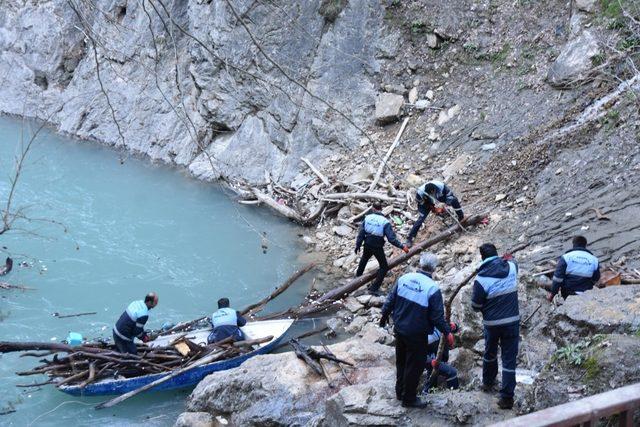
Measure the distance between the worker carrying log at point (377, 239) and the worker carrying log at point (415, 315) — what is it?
4.93 metres

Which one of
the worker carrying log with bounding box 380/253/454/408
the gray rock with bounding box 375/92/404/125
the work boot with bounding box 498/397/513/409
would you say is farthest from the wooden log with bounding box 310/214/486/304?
the work boot with bounding box 498/397/513/409

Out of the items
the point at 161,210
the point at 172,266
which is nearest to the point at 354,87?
the point at 161,210

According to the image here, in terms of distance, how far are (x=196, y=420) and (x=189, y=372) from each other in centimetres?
Result: 155

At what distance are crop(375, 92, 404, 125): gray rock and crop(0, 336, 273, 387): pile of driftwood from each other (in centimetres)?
924

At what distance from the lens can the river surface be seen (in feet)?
31.8

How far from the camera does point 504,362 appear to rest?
6188 millimetres

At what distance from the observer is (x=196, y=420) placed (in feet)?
26.1

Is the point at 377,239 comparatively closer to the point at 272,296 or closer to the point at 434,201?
the point at 434,201

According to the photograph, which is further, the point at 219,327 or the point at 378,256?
the point at 378,256

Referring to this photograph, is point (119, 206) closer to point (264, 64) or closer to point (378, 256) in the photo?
point (264, 64)

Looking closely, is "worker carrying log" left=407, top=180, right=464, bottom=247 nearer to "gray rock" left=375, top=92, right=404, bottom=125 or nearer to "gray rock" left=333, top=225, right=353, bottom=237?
"gray rock" left=333, top=225, right=353, bottom=237

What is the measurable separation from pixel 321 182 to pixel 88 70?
13.7 m

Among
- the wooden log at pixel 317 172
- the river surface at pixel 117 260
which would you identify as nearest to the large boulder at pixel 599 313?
the river surface at pixel 117 260

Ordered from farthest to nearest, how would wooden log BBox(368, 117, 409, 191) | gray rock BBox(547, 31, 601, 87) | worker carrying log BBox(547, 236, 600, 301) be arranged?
wooden log BBox(368, 117, 409, 191) < gray rock BBox(547, 31, 601, 87) < worker carrying log BBox(547, 236, 600, 301)
